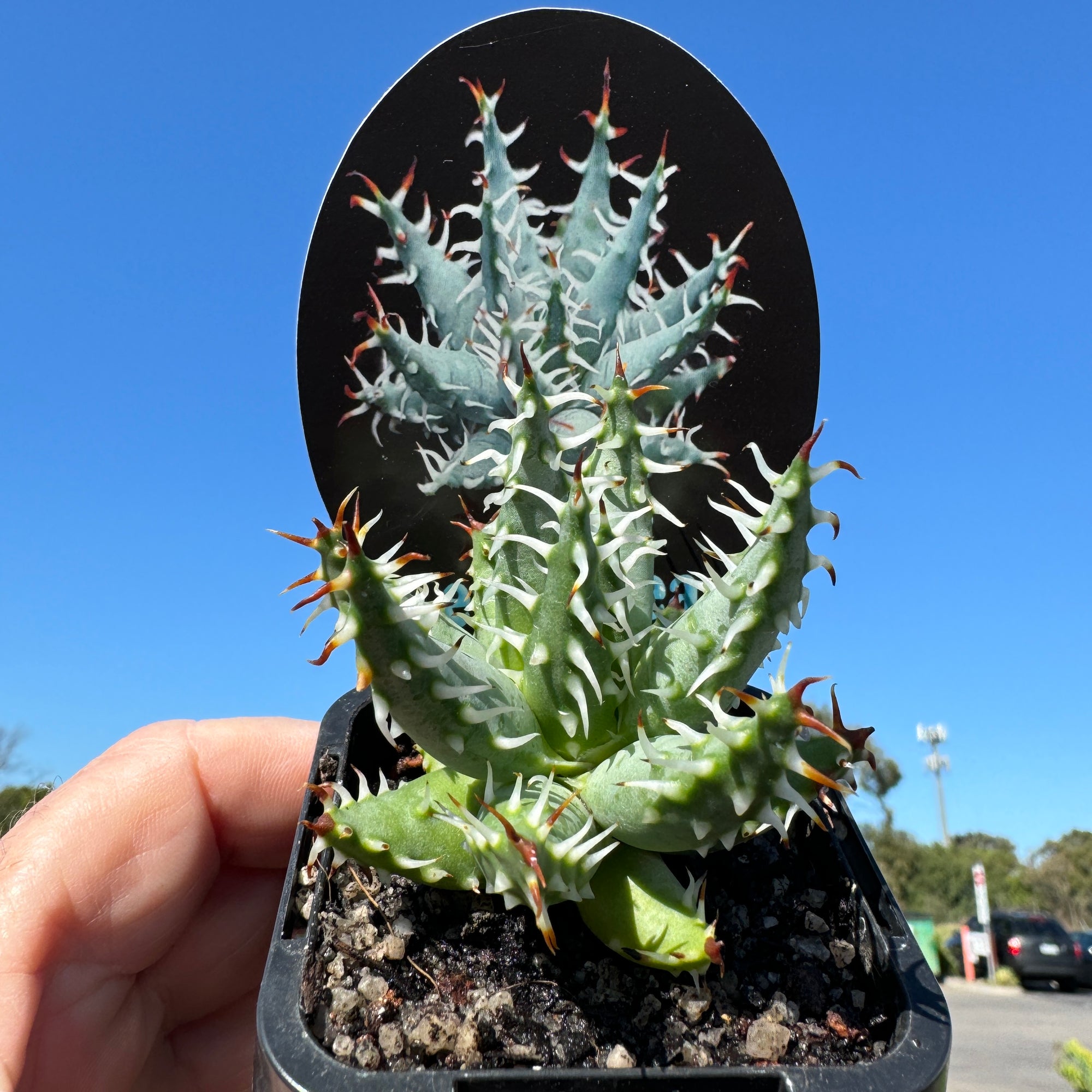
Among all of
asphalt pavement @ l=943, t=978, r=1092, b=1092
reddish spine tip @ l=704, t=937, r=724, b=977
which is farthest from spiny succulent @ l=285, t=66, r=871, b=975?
asphalt pavement @ l=943, t=978, r=1092, b=1092

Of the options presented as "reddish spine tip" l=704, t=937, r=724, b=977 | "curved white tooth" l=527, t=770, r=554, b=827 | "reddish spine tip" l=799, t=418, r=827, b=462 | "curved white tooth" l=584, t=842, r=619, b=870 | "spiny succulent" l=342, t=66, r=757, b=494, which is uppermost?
"spiny succulent" l=342, t=66, r=757, b=494

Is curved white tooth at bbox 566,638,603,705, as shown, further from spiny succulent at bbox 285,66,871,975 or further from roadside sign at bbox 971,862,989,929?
roadside sign at bbox 971,862,989,929

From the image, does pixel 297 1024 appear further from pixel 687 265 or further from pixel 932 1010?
pixel 687 265

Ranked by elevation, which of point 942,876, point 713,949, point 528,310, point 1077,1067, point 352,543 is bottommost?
point 942,876

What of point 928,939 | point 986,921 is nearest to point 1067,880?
point 986,921

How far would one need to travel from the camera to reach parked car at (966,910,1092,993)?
33.6 ft

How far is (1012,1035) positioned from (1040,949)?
3.59 m

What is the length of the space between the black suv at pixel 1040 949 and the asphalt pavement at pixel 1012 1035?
0.22 m

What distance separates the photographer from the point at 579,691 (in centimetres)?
66

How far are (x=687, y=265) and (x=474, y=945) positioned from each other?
78 cm

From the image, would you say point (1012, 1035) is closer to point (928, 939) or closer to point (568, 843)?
point (928, 939)

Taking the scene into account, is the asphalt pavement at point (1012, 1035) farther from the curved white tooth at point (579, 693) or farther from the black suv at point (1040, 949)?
the curved white tooth at point (579, 693)

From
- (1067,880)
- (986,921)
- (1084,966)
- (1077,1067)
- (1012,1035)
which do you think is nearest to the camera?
(1077,1067)

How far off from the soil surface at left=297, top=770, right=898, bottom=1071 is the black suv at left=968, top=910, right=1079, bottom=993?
11990 mm
